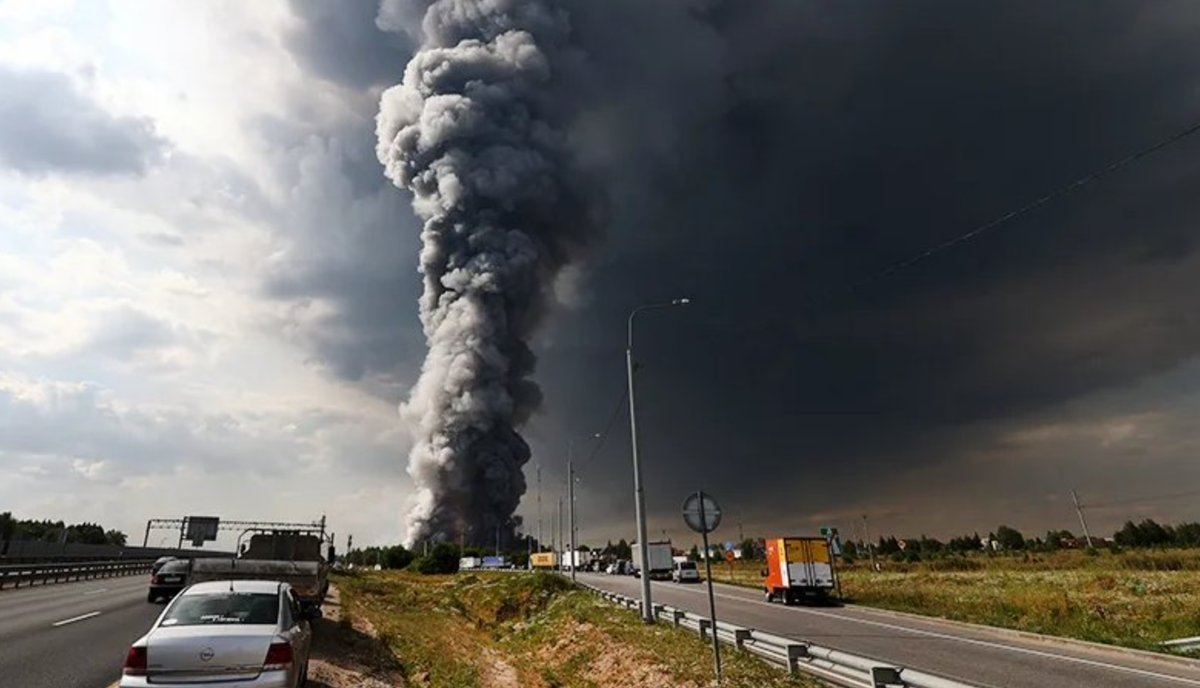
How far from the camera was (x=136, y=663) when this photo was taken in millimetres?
7590

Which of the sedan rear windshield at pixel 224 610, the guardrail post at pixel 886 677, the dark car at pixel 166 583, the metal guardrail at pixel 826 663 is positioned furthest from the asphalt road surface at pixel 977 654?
the dark car at pixel 166 583

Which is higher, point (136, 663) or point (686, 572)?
point (136, 663)

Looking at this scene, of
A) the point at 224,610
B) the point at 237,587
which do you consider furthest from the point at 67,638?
the point at 224,610

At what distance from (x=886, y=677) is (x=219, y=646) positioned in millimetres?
9117

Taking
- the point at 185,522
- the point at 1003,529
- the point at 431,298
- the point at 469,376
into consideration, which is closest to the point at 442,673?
the point at 469,376

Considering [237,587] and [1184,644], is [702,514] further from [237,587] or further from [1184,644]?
[1184,644]

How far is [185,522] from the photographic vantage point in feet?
308

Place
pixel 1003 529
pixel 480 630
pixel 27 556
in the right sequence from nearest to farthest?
pixel 480 630, pixel 27 556, pixel 1003 529

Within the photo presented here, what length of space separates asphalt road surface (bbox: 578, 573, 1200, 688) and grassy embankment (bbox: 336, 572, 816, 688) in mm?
4484

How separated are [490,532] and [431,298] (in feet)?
111

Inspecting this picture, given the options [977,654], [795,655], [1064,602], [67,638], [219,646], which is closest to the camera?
[219,646]

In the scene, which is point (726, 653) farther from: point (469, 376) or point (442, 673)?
point (469, 376)

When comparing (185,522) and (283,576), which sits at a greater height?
(185,522)

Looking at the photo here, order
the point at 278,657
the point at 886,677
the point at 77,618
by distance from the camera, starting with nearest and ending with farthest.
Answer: the point at 278,657 → the point at 886,677 → the point at 77,618
